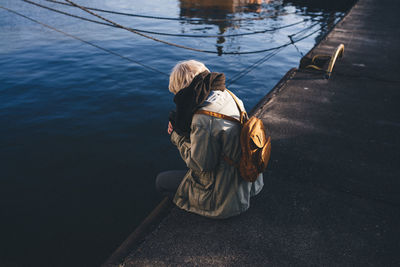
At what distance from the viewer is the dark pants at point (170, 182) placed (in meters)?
2.94

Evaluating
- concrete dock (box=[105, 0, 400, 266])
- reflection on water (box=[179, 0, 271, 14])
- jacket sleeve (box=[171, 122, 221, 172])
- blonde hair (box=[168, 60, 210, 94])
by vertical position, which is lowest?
concrete dock (box=[105, 0, 400, 266])

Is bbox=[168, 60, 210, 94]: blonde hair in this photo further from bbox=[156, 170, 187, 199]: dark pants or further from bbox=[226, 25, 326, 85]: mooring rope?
bbox=[226, 25, 326, 85]: mooring rope

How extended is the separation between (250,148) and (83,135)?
17.9 ft

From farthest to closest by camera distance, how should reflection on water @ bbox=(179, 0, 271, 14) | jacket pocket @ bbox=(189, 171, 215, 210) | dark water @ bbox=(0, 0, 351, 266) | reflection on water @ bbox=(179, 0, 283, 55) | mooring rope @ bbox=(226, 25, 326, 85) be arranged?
reflection on water @ bbox=(179, 0, 271, 14)
reflection on water @ bbox=(179, 0, 283, 55)
mooring rope @ bbox=(226, 25, 326, 85)
dark water @ bbox=(0, 0, 351, 266)
jacket pocket @ bbox=(189, 171, 215, 210)

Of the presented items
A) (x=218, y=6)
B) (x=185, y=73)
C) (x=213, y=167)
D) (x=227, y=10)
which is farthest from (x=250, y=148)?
(x=218, y=6)

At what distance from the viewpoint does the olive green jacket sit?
2215mm

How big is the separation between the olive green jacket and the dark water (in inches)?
81.5

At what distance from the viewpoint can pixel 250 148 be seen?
2232 millimetres

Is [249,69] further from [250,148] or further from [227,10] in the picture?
[227,10]

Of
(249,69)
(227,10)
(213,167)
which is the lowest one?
(249,69)

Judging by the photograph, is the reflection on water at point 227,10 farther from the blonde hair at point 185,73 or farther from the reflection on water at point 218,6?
the blonde hair at point 185,73

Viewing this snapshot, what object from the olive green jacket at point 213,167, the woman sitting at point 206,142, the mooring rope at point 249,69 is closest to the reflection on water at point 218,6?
the mooring rope at point 249,69

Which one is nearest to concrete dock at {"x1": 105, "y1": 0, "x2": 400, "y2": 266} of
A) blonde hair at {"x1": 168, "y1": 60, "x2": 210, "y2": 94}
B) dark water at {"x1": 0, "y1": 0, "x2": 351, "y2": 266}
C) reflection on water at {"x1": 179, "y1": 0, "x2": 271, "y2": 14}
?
blonde hair at {"x1": 168, "y1": 60, "x2": 210, "y2": 94}

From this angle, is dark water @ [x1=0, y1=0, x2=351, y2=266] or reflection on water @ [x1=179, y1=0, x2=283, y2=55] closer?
dark water @ [x1=0, y1=0, x2=351, y2=266]
